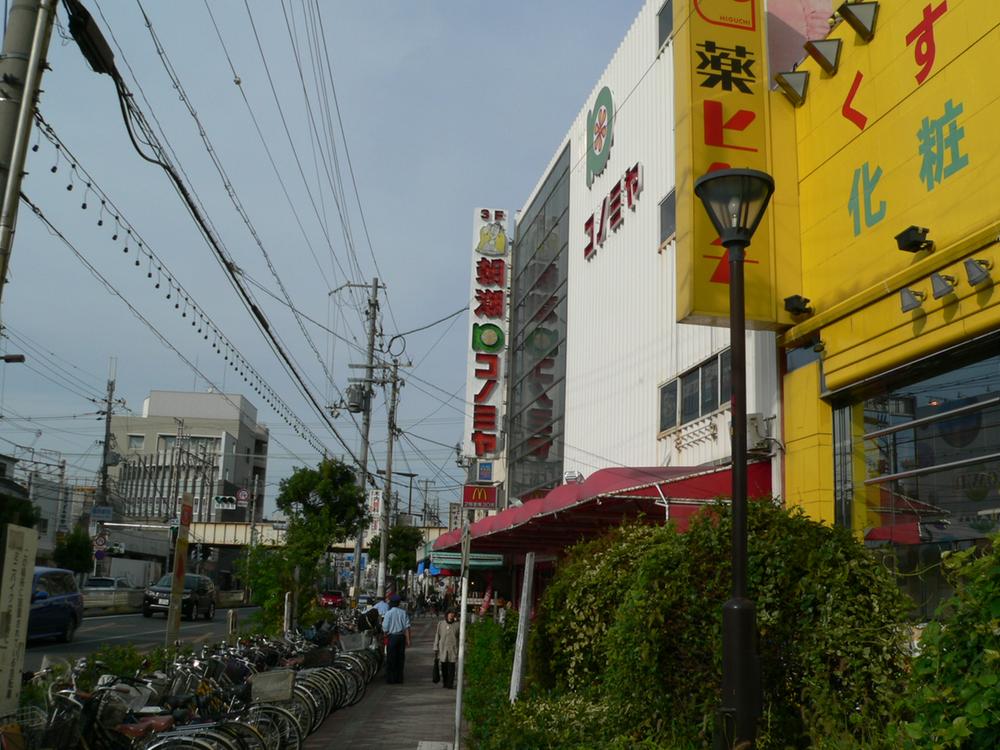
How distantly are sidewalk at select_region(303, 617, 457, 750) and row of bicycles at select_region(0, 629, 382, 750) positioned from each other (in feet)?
1.02

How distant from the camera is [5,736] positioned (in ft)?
21.4

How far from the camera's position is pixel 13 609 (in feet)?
25.3

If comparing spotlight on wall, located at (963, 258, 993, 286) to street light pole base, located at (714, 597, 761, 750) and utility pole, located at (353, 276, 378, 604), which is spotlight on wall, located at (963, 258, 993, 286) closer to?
street light pole base, located at (714, 597, 761, 750)

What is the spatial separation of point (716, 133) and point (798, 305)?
2.41 m

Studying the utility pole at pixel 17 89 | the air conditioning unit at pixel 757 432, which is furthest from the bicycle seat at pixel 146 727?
the air conditioning unit at pixel 757 432

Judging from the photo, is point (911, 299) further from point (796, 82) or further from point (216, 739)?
point (216, 739)

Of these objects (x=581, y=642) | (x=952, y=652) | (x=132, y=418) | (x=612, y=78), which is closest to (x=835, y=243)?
(x=581, y=642)

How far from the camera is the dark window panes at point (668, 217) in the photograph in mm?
18016

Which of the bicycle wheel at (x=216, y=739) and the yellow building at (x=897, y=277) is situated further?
the yellow building at (x=897, y=277)

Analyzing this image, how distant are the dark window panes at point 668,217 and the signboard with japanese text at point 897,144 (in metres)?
4.97

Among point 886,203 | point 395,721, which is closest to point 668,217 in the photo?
point 886,203

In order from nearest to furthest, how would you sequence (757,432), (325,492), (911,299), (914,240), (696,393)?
(914,240), (911,299), (757,432), (696,393), (325,492)

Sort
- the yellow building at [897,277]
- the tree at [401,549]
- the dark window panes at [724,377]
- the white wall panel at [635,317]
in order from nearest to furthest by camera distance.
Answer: the yellow building at [897,277] → the dark window panes at [724,377] → the white wall panel at [635,317] → the tree at [401,549]

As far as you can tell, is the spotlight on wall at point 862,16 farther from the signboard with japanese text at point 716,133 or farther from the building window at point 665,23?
the building window at point 665,23
